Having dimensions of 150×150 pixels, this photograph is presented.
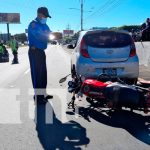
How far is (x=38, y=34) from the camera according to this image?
837 cm

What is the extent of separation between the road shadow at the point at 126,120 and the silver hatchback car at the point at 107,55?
63.1 inches

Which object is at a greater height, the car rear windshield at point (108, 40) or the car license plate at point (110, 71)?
the car rear windshield at point (108, 40)

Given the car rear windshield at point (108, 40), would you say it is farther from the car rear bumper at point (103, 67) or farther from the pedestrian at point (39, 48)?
the pedestrian at point (39, 48)

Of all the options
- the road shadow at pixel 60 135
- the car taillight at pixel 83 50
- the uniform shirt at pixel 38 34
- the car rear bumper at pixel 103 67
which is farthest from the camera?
the car taillight at pixel 83 50

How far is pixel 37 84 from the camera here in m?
8.74

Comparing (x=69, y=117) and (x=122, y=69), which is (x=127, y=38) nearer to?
(x=122, y=69)

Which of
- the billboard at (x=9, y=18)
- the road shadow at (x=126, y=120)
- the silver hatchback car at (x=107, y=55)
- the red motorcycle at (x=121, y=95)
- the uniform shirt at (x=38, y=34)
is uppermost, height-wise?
A: the billboard at (x=9, y=18)

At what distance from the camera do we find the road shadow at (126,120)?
5.89 meters

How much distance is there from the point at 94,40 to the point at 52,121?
319cm

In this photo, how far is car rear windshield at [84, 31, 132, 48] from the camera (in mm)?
9180

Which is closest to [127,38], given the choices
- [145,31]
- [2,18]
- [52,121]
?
[52,121]

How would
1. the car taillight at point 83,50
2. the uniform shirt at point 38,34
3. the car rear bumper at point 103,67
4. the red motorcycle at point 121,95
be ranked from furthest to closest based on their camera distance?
the car taillight at point 83,50
the car rear bumper at point 103,67
the uniform shirt at point 38,34
the red motorcycle at point 121,95

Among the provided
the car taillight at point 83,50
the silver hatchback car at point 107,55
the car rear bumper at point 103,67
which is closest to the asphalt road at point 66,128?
the car rear bumper at point 103,67

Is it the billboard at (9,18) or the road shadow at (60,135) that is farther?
the billboard at (9,18)
